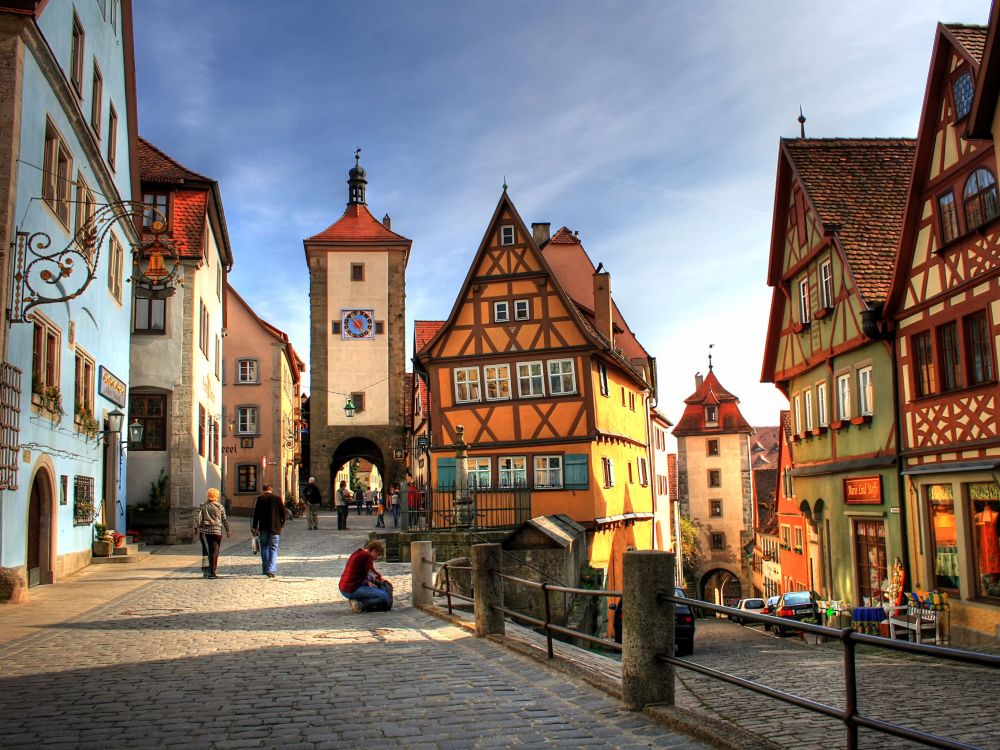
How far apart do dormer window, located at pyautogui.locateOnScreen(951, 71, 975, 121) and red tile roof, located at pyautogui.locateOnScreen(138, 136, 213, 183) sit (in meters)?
21.4

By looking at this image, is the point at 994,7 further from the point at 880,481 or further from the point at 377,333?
the point at 377,333

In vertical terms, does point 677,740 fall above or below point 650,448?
below

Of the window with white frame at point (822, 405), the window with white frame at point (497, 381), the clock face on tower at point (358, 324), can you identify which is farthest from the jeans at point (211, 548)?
the clock face on tower at point (358, 324)

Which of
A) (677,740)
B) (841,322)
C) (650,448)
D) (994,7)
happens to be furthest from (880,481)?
(650,448)

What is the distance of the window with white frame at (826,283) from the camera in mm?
22406

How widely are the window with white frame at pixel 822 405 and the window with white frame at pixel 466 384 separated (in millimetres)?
10613

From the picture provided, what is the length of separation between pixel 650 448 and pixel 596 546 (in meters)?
13.7

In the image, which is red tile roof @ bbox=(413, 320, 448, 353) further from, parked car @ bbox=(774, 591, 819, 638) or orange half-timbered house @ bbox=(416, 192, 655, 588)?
parked car @ bbox=(774, 591, 819, 638)

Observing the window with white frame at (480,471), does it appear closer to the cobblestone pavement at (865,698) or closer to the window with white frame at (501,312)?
the window with white frame at (501,312)

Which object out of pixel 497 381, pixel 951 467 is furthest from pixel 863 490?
pixel 497 381

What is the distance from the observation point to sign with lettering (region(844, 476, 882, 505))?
19875mm

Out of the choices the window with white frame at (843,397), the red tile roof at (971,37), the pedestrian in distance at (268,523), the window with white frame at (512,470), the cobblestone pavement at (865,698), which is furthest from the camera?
the window with white frame at (512,470)

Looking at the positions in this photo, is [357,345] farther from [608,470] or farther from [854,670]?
[854,670]

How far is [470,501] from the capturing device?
25.3 m
